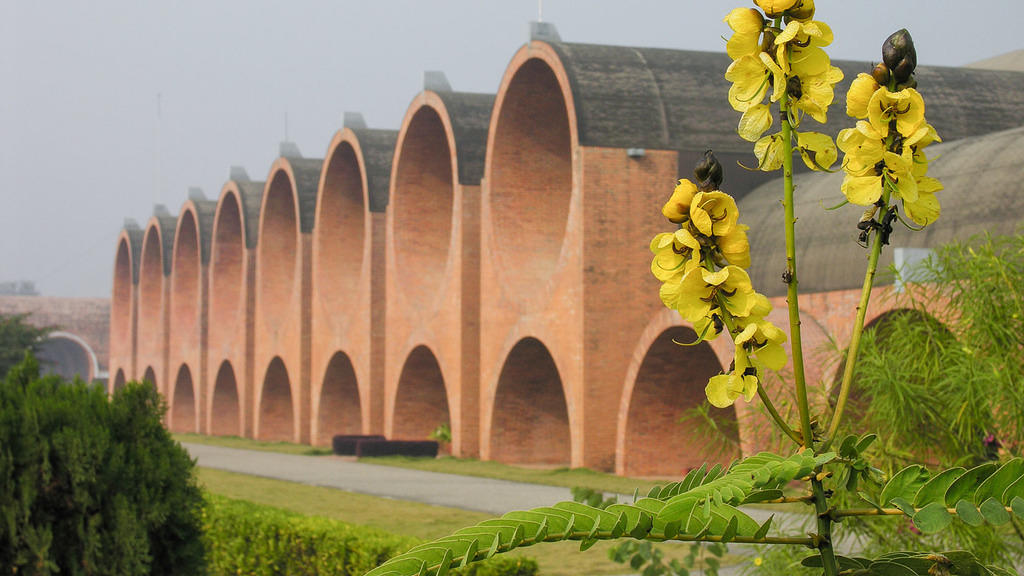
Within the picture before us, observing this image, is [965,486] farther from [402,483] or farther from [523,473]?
[523,473]

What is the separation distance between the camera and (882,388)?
4.85m

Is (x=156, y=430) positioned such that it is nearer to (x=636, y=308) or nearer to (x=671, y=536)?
(x=671, y=536)

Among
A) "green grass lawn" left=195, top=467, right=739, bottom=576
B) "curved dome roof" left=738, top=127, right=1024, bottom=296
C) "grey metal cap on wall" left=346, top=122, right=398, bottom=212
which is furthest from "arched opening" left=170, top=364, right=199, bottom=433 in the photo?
"curved dome roof" left=738, top=127, right=1024, bottom=296

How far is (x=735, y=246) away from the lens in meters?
1.32

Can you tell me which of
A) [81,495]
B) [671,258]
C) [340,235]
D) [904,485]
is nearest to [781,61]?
[671,258]

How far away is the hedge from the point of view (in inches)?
283

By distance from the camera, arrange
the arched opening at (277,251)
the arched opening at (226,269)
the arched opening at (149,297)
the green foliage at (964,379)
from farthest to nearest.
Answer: the arched opening at (149,297), the arched opening at (226,269), the arched opening at (277,251), the green foliage at (964,379)

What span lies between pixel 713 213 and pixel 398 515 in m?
11.1

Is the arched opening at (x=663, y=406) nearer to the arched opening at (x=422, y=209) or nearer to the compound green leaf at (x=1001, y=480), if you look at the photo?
the arched opening at (x=422, y=209)

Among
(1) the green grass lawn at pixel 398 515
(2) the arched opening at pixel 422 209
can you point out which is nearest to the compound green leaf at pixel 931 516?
(1) the green grass lawn at pixel 398 515

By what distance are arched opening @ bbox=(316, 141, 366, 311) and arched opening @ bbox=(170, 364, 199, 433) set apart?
61.0 feet

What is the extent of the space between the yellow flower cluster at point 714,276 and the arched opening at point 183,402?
5010cm

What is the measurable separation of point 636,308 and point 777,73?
17700 mm

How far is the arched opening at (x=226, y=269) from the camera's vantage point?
43188 mm
